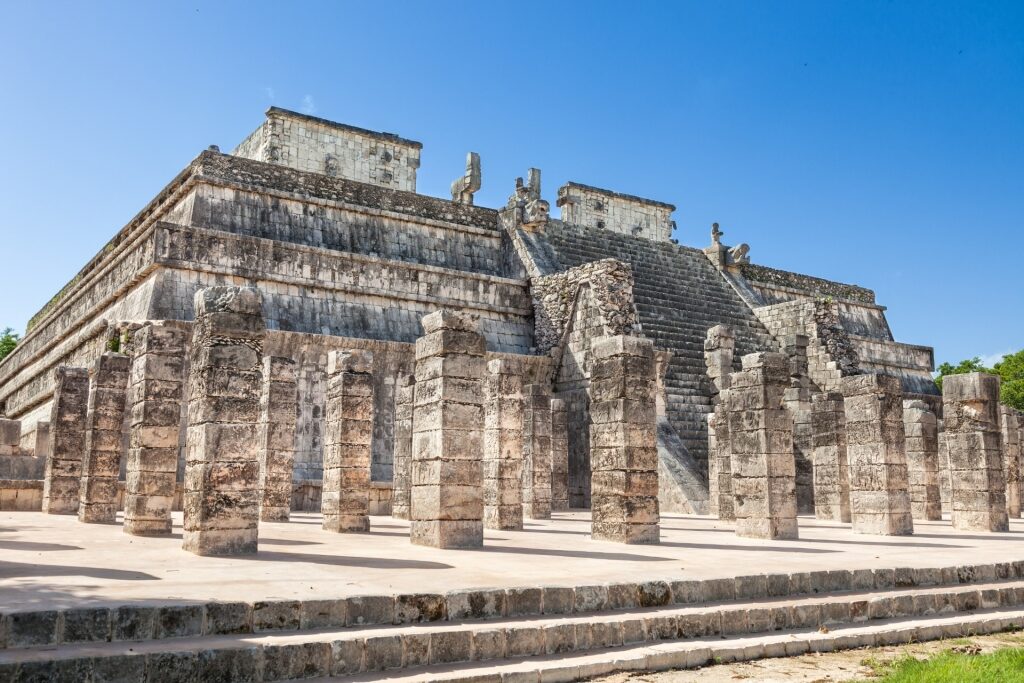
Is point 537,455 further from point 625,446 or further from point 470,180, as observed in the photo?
point 470,180

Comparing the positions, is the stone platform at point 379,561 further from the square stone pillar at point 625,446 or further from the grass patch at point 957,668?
the grass patch at point 957,668

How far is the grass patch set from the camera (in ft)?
17.4

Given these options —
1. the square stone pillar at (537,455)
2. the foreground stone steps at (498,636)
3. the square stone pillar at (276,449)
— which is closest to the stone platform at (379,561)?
the foreground stone steps at (498,636)

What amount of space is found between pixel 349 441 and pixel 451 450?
2981 millimetres

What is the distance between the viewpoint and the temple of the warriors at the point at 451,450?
19.4ft

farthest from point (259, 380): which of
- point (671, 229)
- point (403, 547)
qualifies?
point (671, 229)

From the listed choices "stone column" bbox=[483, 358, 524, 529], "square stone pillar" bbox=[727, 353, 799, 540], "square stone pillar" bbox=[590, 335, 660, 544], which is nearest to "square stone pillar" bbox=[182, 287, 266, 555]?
"square stone pillar" bbox=[590, 335, 660, 544]

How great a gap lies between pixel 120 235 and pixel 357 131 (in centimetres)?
1000

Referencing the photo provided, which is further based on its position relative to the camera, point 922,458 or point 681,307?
point 681,307

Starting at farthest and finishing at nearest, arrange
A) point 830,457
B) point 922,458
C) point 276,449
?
point 922,458 < point 830,457 < point 276,449

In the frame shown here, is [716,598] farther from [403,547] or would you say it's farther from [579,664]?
[403,547]

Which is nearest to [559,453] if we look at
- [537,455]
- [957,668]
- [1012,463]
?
[537,455]

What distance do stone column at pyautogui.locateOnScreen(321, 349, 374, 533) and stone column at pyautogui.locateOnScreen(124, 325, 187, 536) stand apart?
2.27 metres

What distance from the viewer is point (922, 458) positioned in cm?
1722
